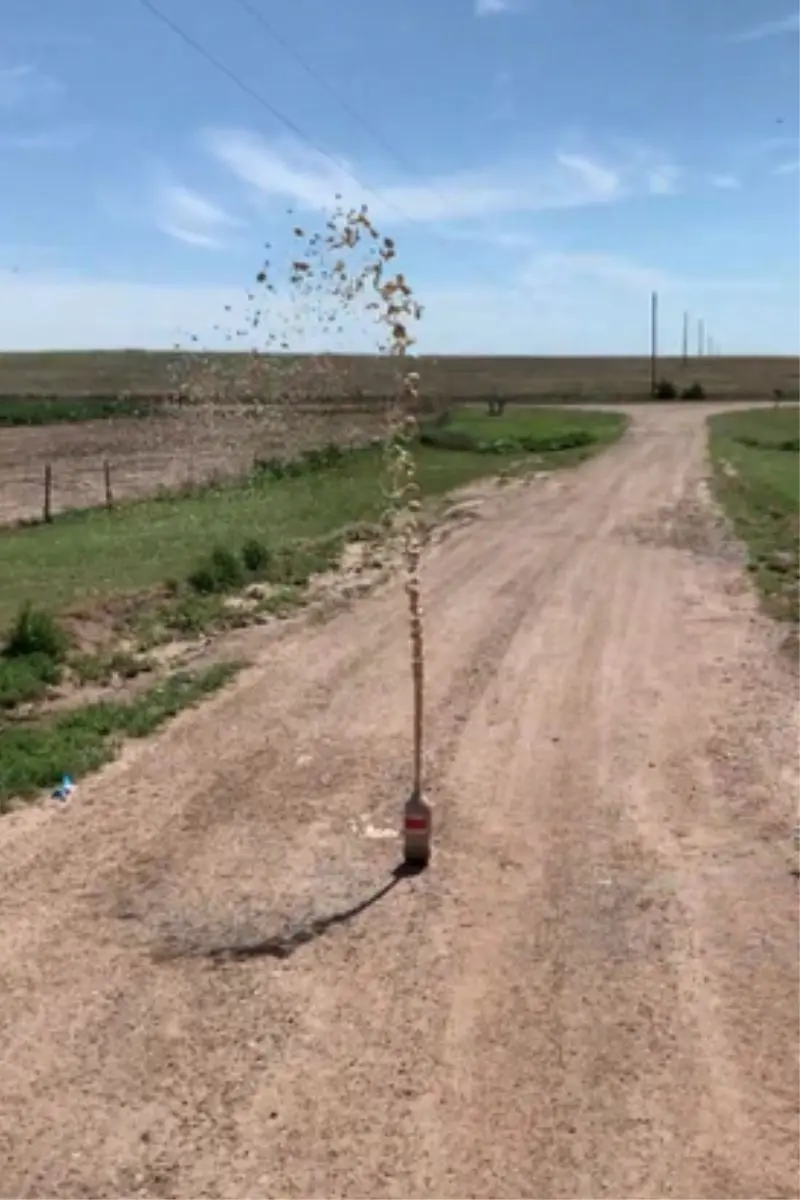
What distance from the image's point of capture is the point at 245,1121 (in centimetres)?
501

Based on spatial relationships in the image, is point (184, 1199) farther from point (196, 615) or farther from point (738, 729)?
point (196, 615)

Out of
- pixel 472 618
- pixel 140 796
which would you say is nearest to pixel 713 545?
pixel 472 618

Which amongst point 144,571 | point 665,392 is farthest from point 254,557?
point 665,392

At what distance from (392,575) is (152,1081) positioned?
12.6 m

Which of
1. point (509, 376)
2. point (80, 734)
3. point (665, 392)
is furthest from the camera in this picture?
point (509, 376)

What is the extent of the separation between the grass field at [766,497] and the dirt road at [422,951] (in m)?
5.98

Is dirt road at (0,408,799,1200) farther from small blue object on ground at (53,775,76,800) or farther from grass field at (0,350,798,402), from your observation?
grass field at (0,350,798,402)

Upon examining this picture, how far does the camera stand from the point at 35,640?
12.1 m

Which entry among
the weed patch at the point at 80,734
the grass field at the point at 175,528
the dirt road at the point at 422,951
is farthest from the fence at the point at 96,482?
the dirt road at the point at 422,951

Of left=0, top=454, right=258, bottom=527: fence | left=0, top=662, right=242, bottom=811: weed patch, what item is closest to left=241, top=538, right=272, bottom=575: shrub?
left=0, top=662, right=242, bottom=811: weed patch

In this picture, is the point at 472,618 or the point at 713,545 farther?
the point at 713,545

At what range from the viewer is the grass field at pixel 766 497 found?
17725mm

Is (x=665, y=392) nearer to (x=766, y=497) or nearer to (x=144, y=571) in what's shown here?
(x=766, y=497)

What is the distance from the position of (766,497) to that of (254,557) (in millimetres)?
13836
